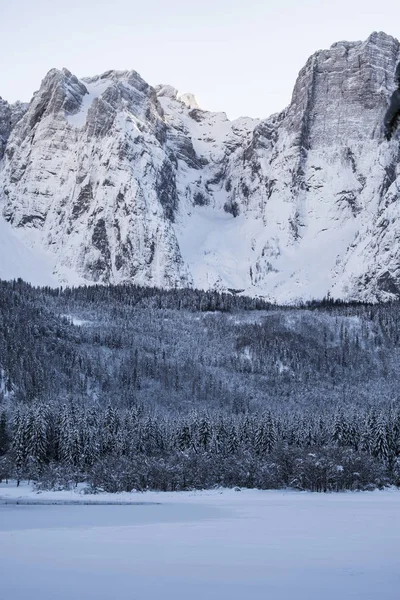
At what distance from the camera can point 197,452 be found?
385 ft

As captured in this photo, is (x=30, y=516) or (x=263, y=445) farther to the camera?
(x=263, y=445)

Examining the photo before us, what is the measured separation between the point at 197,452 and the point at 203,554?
82.3 metres

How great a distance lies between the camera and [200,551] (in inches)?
1462

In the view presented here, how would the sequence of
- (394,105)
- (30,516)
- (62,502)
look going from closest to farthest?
(394,105) → (30,516) → (62,502)

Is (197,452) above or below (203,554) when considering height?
below

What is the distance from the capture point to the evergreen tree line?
100 m

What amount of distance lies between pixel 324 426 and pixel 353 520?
8607 centimetres

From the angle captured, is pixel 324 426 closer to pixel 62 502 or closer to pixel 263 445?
pixel 263 445

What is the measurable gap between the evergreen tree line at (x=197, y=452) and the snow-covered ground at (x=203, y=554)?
112 feet

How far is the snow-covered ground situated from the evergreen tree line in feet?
112

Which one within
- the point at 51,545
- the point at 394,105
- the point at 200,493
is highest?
the point at 394,105

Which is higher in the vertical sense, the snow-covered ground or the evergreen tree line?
the snow-covered ground

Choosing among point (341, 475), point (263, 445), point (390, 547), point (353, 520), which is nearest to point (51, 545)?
point (390, 547)

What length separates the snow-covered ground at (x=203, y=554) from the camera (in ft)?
87.8
